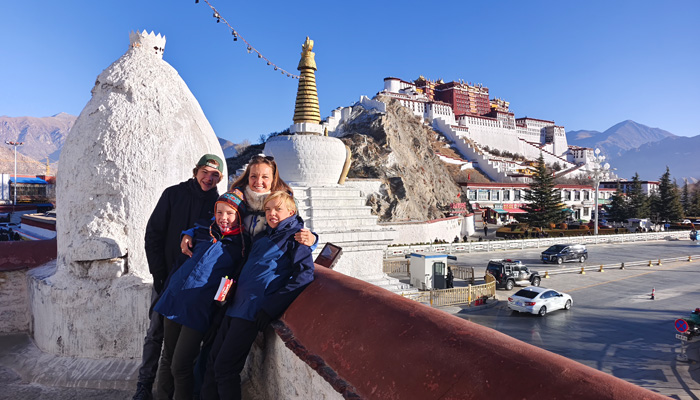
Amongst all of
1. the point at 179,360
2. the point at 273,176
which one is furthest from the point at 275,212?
the point at 179,360

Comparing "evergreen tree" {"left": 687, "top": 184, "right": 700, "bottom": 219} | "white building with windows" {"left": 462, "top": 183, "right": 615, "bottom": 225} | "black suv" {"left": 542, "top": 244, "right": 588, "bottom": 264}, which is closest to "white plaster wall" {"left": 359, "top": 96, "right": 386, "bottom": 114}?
"white building with windows" {"left": 462, "top": 183, "right": 615, "bottom": 225}

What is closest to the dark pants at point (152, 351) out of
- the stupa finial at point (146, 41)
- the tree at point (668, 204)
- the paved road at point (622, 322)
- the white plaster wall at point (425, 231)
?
the stupa finial at point (146, 41)

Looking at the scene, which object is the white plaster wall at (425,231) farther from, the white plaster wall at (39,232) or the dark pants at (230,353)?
the dark pants at (230,353)

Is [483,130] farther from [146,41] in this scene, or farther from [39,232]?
[146,41]

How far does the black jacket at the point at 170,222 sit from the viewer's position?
3.79 m

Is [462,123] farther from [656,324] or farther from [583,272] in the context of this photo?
[656,324]

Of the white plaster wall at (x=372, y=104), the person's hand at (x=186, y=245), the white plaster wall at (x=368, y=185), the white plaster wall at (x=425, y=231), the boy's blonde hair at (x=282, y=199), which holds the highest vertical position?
the white plaster wall at (x=372, y=104)

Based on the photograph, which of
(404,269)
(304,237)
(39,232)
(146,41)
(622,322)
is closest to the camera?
(304,237)

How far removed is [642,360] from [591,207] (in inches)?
2061

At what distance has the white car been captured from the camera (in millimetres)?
14867

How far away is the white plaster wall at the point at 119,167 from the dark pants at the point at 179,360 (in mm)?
1538

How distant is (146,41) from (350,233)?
31.6 feet

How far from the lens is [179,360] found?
3.23 meters

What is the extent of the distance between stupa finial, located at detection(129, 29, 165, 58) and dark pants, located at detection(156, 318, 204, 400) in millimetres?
3744
